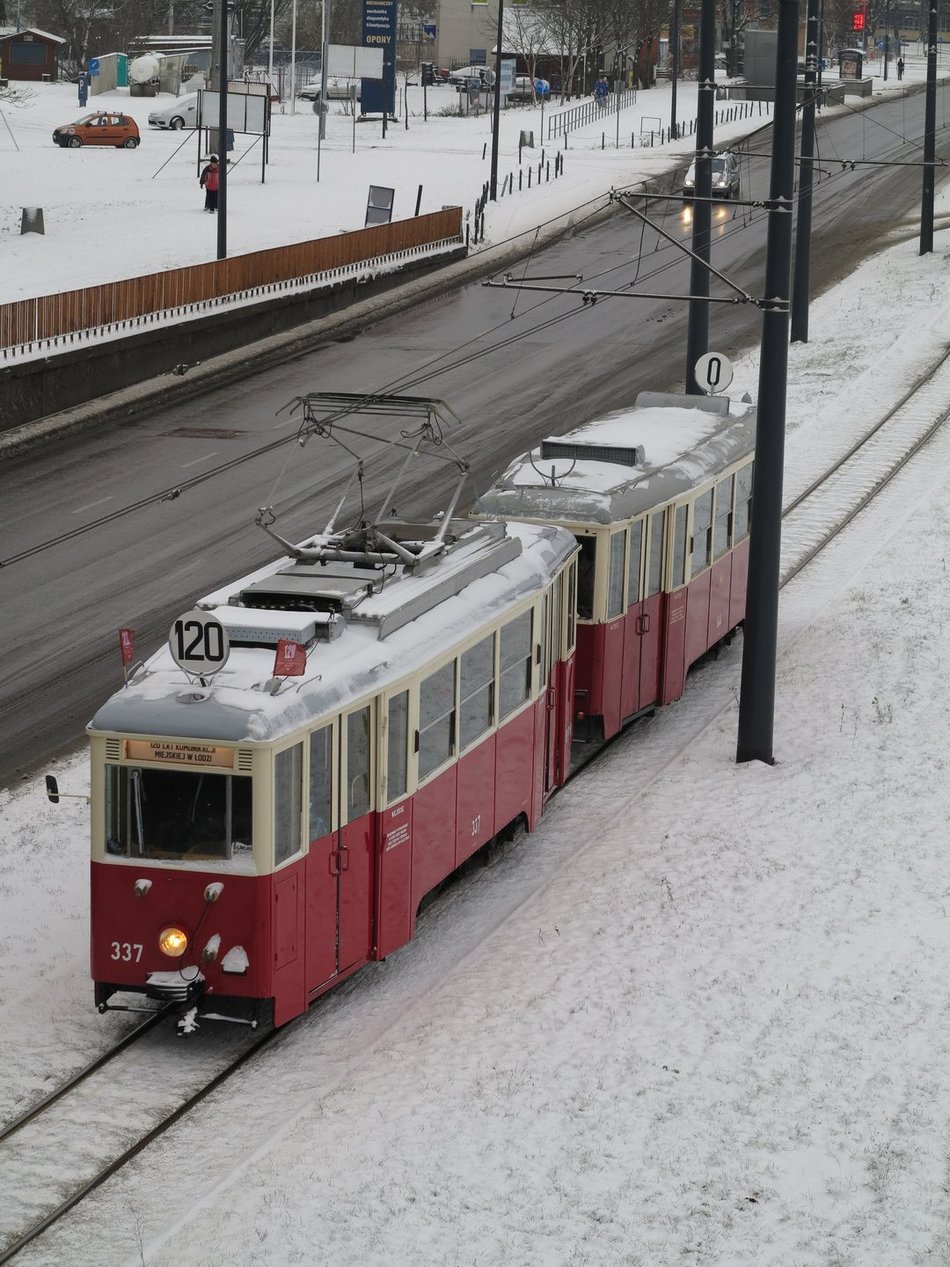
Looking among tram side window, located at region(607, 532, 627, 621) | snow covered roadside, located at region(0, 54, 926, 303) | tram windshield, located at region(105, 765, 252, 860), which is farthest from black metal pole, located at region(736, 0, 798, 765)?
snow covered roadside, located at region(0, 54, 926, 303)

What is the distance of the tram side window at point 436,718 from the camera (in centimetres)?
1241

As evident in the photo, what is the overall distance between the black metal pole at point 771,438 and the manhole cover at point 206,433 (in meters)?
15.5

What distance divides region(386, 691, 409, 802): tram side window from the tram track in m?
1.70

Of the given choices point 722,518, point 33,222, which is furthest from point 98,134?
point 722,518

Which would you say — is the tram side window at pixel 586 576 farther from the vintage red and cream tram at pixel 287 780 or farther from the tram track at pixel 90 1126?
the tram track at pixel 90 1126

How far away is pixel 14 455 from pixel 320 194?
25.2 meters

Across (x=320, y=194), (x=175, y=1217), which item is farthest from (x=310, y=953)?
(x=320, y=194)

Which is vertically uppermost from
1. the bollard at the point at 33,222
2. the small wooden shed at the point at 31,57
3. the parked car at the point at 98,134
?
the small wooden shed at the point at 31,57

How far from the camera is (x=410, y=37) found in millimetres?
107875

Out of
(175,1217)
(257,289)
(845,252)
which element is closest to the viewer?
(175,1217)

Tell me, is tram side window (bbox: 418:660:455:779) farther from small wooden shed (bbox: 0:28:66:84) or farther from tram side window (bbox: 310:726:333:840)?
small wooden shed (bbox: 0:28:66:84)

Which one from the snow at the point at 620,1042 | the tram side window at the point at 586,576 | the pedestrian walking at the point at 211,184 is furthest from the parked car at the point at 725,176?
the tram side window at the point at 586,576

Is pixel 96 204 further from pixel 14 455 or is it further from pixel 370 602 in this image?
pixel 370 602

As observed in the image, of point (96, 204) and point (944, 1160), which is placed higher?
point (96, 204)
